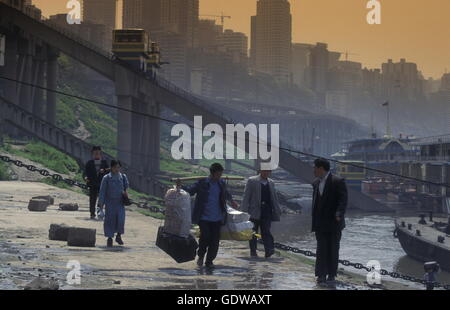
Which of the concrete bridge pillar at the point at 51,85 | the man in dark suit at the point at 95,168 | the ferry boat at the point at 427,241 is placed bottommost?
the ferry boat at the point at 427,241

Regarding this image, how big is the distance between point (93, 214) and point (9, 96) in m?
40.0

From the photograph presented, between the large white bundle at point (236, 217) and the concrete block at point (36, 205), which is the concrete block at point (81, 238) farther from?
the concrete block at point (36, 205)

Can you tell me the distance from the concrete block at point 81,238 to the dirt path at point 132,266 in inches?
7.3

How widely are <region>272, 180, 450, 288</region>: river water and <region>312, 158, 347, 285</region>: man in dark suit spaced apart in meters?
16.7

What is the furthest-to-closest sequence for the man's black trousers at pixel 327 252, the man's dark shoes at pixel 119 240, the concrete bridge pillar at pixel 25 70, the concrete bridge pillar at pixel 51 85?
1. the concrete bridge pillar at pixel 51 85
2. the concrete bridge pillar at pixel 25 70
3. the man's dark shoes at pixel 119 240
4. the man's black trousers at pixel 327 252

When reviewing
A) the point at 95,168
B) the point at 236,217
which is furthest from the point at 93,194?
the point at 236,217

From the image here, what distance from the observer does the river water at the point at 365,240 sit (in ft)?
133

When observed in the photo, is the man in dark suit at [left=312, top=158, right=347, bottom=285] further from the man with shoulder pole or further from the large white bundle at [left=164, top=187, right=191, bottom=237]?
the man with shoulder pole

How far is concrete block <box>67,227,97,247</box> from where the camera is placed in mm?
15711

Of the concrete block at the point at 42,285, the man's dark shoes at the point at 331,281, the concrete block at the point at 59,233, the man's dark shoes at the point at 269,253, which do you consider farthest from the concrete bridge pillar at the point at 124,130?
the concrete block at the point at 42,285

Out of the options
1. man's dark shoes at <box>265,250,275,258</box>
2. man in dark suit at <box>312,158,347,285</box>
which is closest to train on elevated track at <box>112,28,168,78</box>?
man's dark shoes at <box>265,250,275,258</box>

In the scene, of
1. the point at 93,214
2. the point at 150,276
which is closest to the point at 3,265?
the point at 150,276

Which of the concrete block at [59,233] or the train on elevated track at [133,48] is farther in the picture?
the train on elevated track at [133,48]
